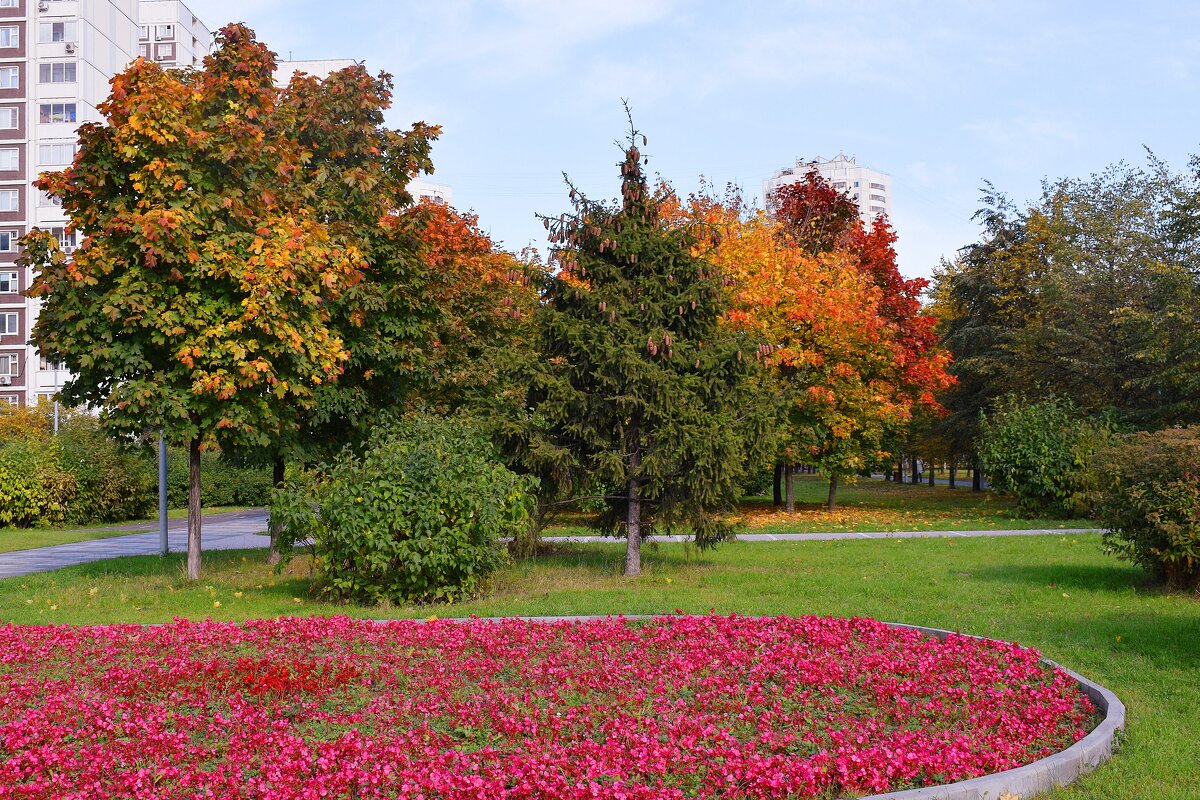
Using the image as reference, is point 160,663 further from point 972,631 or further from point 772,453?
point 772,453

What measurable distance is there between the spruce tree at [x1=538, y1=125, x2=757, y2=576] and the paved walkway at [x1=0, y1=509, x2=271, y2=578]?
9.61m

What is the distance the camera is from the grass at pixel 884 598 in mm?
6574

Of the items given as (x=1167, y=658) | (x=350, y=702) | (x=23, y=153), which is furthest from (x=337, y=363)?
(x=23, y=153)

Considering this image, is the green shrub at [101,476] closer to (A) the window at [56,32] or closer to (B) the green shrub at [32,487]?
(B) the green shrub at [32,487]

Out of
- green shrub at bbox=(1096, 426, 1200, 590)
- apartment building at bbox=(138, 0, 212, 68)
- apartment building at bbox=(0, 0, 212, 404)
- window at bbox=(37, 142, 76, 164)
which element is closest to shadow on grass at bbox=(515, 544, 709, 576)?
green shrub at bbox=(1096, 426, 1200, 590)

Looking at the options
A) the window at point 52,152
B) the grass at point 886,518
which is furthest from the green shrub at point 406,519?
the window at point 52,152

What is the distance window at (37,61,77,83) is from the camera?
5772 centimetres

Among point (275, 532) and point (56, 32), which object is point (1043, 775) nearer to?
point (275, 532)

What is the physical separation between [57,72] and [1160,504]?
64345mm

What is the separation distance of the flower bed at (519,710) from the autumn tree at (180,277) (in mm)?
4369

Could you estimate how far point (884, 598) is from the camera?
11477mm

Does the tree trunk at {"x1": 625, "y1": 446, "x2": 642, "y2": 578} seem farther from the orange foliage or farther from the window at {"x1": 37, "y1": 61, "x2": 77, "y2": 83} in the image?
the window at {"x1": 37, "y1": 61, "x2": 77, "y2": 83}

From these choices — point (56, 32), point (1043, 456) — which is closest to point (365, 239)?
point (1043, 456)

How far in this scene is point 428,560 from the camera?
10.6 metres
